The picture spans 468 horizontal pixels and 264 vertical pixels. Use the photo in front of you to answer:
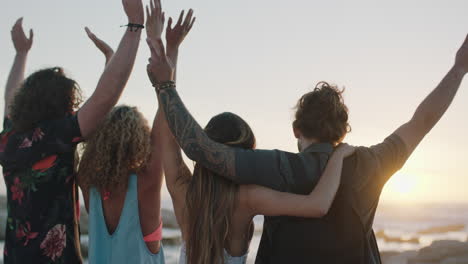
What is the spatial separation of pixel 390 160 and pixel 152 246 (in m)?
1.69

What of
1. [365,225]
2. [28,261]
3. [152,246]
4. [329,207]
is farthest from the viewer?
[152,246]

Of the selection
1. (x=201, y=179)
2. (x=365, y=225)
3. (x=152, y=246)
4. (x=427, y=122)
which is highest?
(x=427, y=122)

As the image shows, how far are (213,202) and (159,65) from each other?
80cm

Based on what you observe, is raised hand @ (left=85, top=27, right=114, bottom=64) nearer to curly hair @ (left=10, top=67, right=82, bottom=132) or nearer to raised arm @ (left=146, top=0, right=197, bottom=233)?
curly hair @ (left=10, top=67, right=82, bottom=132)

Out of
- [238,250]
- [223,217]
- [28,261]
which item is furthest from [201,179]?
[28,261]

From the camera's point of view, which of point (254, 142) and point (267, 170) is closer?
point (267, 170)

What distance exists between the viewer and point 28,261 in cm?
330

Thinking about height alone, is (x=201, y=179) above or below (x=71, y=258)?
above

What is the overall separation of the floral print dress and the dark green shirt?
1071 millimetres

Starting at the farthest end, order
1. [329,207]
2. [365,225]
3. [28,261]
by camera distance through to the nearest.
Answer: [28,261] → [365,225] → [329,207]

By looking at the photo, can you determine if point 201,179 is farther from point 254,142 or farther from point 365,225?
point 365,225

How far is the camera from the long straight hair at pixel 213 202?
2969mm

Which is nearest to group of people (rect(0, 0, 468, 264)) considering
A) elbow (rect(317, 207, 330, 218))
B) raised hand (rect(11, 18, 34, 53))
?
elbow (rect(317, 207, 330, 218))

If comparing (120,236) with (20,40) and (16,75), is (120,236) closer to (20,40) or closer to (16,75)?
(16,75)
